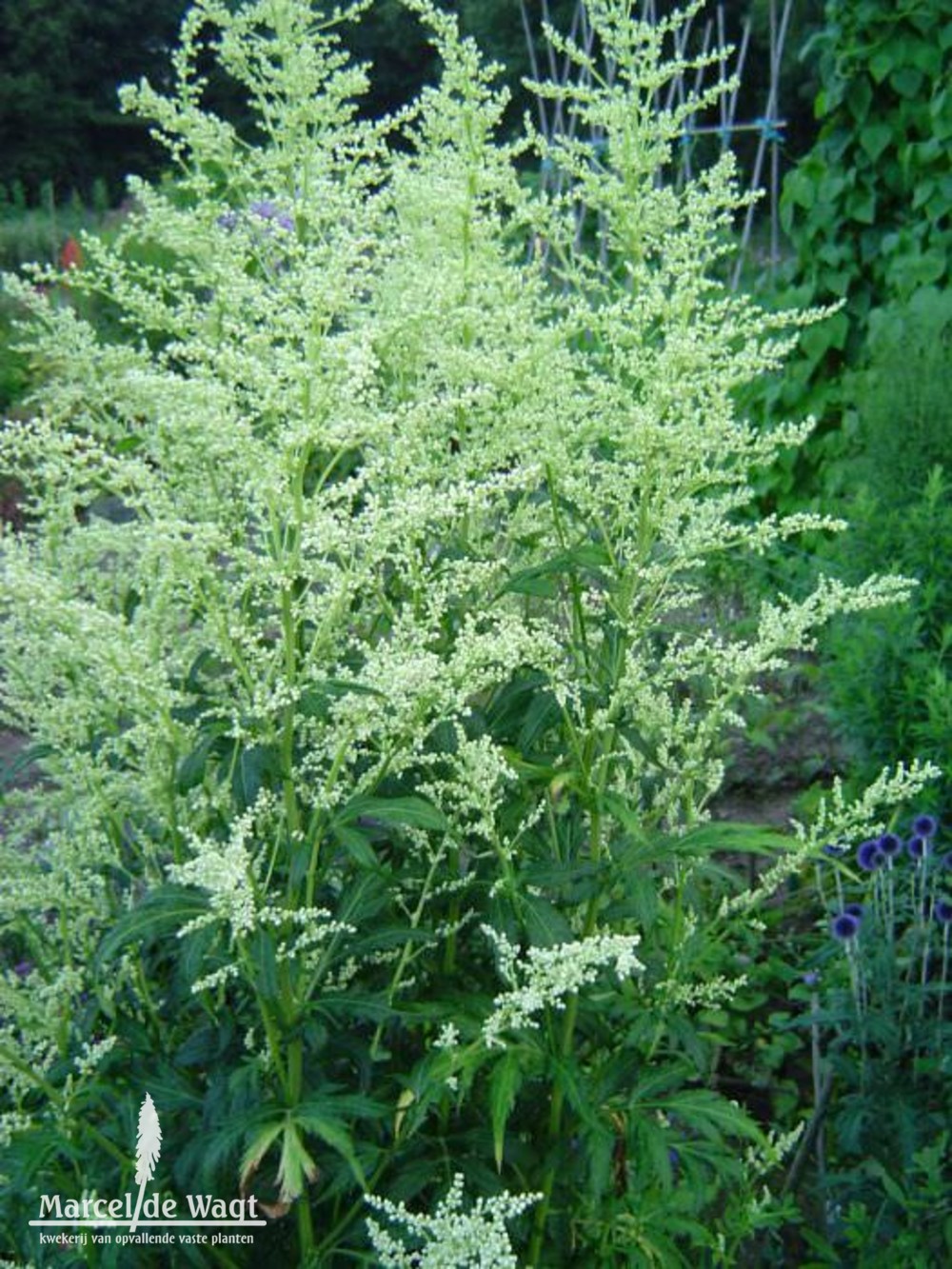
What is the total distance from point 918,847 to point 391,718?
2.15 m

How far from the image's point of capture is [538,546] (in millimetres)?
3018

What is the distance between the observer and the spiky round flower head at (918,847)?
145 inches

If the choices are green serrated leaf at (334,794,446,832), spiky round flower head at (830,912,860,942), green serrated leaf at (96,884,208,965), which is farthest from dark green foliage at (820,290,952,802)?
green serrated leaf at (96,884,208,965)

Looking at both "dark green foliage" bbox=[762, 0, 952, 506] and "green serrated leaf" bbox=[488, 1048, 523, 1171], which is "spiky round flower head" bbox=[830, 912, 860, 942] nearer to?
"green serrated leaf" bbox=[488, 1048, 523, 1171]

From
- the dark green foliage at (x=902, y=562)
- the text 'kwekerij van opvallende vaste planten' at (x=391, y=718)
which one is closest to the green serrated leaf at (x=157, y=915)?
the text 'kwekerij van opvallende vaste planten' at (x=391, y=718)

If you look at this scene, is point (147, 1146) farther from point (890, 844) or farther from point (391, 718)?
point (890, 844)

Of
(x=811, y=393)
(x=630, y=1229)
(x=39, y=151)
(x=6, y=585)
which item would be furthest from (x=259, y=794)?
(x=39, y=151)

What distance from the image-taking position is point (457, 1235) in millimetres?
2092

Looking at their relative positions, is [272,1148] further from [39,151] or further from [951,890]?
[39,151]

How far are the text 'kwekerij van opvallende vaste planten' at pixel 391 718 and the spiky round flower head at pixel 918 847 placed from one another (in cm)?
85

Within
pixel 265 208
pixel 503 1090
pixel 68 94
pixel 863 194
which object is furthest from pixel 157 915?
pixel 68 94

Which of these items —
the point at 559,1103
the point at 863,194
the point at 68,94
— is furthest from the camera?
the point at 68,94

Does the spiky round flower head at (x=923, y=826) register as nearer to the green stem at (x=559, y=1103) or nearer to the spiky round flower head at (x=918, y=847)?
the spiky round flower head at (x=918, y=847)

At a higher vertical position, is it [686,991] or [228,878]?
[228,878]
